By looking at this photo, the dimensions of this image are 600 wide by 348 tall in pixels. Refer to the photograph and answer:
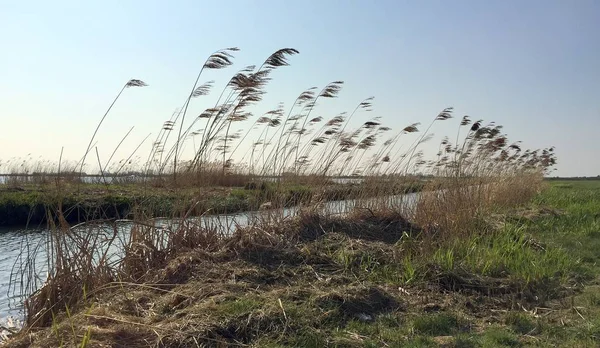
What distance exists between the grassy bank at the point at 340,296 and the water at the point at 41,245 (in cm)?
51

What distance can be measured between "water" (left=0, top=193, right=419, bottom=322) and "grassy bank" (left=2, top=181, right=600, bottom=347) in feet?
1.68

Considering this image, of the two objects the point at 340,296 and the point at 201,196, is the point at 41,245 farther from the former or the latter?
the point at 340,296

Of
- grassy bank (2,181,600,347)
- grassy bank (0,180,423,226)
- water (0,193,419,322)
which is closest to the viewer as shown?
grassy bank (2,181,600,347)

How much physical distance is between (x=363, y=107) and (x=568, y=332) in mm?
5770

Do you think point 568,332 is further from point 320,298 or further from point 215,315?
point 215,315

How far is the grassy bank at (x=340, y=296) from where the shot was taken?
400cm

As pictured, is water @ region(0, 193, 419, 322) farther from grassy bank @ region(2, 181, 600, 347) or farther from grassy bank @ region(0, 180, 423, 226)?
grassy bank @ region(2, 181, 600, 347)

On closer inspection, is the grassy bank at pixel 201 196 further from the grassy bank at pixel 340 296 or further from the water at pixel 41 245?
the grassy bank at pixel 340 296

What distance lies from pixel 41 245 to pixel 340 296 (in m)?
4.48

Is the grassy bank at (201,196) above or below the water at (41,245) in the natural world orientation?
above

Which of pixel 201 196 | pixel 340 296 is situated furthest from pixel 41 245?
pixel 340 296

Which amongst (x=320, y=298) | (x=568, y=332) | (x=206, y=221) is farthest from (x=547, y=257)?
(x=206, y=221)

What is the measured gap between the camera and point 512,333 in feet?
13.9

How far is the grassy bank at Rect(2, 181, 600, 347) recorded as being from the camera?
400 cm
